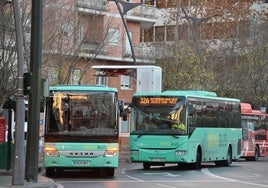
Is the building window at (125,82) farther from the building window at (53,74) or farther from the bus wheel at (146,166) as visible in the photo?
the bus wheel at (146,166)

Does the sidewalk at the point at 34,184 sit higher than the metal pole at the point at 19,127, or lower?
lower

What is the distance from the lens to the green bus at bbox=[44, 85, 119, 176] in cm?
2130

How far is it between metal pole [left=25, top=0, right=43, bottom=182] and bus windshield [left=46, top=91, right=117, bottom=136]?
8.36ft

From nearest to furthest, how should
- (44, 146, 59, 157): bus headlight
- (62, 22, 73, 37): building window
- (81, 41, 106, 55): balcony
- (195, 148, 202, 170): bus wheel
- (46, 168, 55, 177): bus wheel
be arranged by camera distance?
(44, 146, 59, 157): bus headlight
(46, 168, 55, 177): bus wheel
(195, 148, 202, 170): bus wheel
(62, 22, 73, 37): building window
(81, 41, 106, 55): balcony

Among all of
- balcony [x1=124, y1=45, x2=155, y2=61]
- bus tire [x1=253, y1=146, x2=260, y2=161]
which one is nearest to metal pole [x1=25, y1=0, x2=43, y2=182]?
bus tire [x1=253, y1=146, x2=260, y2=161]

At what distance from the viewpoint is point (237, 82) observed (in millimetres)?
49688

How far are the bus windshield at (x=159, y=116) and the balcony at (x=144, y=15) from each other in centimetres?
2690

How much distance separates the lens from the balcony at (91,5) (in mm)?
37234

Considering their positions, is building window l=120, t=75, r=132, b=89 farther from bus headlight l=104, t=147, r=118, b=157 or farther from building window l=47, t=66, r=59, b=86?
bus headlight l=104, t=147, r=118, b=157

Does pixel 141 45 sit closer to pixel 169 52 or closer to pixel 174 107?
pixel 169 52

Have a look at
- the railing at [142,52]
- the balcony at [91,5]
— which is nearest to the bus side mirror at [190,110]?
the balcony at [91,5]

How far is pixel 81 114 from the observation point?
70.9 ft

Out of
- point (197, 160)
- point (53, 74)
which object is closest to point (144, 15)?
point (53, 74)

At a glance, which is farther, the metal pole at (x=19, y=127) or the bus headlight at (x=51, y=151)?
the bus headlight at (x=51, y=151)
